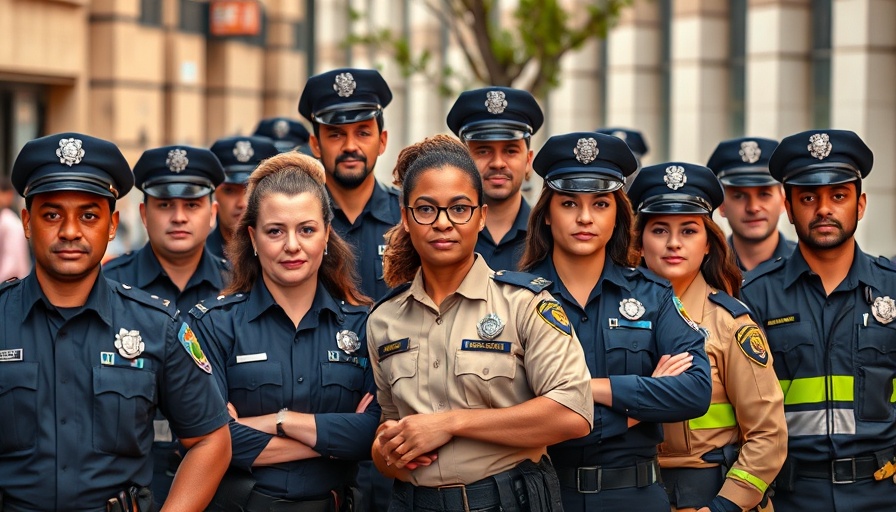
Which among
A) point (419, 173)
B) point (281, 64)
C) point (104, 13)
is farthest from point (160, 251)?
point (281, 64)

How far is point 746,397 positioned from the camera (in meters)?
4.69

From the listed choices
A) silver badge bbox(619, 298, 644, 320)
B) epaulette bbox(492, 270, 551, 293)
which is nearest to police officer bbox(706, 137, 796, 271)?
silver badge bbox(619, 298, 644, 320)

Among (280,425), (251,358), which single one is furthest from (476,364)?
(251,358)

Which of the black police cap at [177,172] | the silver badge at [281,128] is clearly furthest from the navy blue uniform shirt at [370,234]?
the silver badge at [281,128]

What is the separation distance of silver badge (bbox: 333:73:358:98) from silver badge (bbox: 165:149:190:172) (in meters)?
0.80

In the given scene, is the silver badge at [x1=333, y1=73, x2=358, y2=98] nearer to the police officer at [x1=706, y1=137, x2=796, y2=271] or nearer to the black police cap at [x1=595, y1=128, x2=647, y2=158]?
the police officer at [x1=706, y1=137, x2=796, y2=271]

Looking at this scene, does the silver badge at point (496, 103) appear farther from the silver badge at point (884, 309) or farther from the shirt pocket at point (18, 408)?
the shirt pocket at point (18, 408)

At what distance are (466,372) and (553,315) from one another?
13.7 inches

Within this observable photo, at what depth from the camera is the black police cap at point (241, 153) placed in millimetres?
7016

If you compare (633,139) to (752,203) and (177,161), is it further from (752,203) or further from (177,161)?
(177,161)

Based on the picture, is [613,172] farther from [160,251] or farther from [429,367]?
[160,251]

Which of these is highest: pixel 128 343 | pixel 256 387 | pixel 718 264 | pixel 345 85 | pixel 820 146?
pixel 345 85

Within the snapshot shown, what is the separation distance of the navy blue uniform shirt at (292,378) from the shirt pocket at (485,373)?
0.60m

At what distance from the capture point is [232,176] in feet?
22.7
